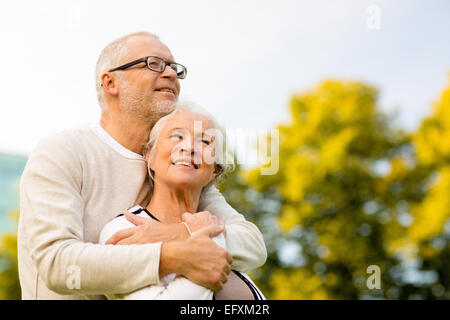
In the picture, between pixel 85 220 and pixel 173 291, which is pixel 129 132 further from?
pixel 173 291

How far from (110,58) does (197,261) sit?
1184 millimetres

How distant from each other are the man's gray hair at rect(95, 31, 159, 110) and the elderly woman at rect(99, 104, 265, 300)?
401mm

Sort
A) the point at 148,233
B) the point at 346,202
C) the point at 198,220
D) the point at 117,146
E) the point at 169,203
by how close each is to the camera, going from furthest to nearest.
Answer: the point at 346,202 → the point at 117,146 → the point at 169,203 → the point at 198,220 → the point at 148,233

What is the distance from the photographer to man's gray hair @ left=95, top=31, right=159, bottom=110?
8.29 feet

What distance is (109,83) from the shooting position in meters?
2.55

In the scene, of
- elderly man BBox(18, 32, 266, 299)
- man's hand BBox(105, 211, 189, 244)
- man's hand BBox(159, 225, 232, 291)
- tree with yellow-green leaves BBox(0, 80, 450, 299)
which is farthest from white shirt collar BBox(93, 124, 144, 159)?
tree with yellow-green leaves BBox(0, 80, 450, 299)

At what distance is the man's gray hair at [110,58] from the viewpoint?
2.53 meters

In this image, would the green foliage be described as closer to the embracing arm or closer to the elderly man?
the elderly man

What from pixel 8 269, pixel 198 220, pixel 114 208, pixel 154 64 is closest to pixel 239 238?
pixel 198 220

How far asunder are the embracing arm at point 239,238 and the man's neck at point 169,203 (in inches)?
8.1

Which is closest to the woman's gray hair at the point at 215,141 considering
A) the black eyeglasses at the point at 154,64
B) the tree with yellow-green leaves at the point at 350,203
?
the black eyeglasses at the point at 154,64

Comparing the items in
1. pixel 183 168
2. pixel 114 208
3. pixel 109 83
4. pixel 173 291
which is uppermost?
pixel 109 83

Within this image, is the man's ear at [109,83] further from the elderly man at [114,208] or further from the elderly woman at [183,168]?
the elderly woman at [183,168]

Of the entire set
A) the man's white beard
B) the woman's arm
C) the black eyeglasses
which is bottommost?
the woman's arm
